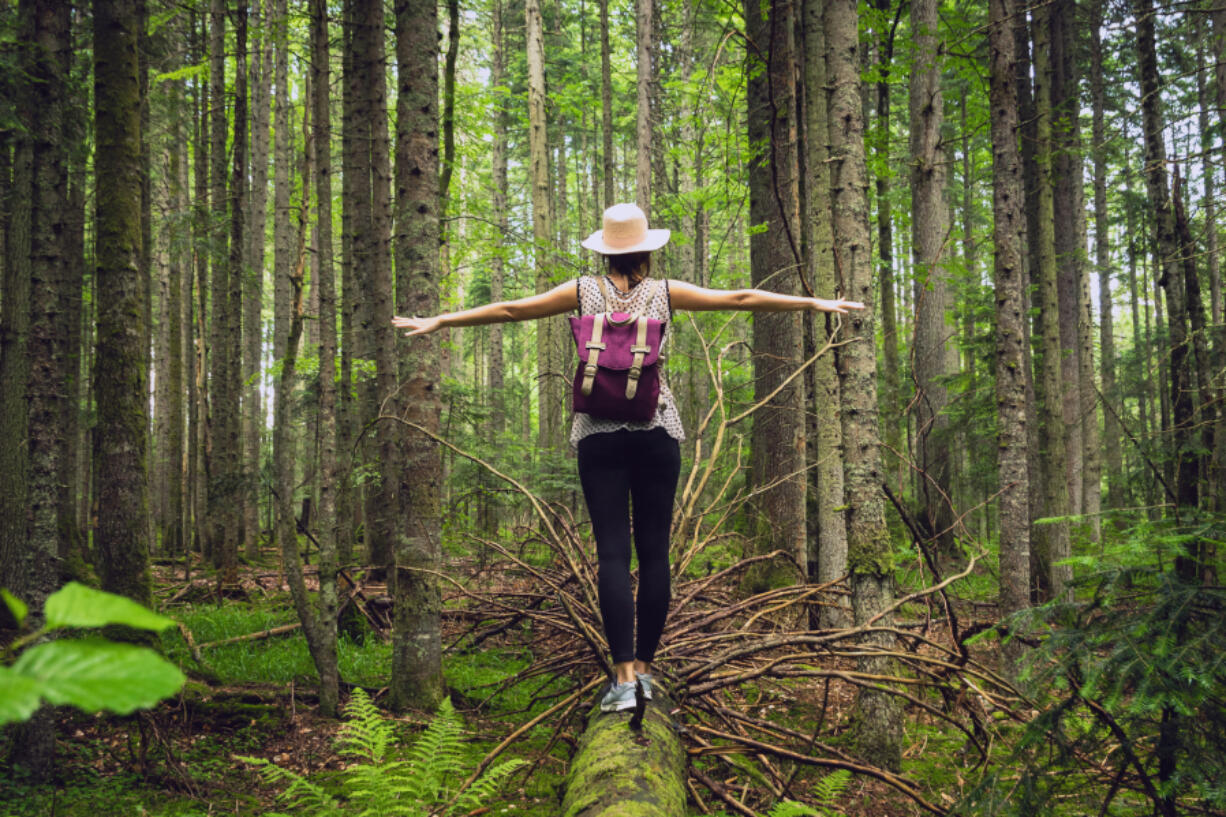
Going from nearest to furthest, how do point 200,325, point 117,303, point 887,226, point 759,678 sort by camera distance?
point 759,678 → point 117,303 → point 200,325 → point 887,226

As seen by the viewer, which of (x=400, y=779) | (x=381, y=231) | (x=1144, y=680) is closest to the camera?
(x=1144, y=680)

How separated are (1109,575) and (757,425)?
537cm

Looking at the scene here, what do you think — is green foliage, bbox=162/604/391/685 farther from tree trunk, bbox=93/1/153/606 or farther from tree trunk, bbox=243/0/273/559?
tree trunk, bbox=243/0/273/559

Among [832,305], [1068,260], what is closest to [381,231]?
[832,305]

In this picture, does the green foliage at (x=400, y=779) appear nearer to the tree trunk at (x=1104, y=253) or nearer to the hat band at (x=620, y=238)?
the hat band at (x=620, y=238)

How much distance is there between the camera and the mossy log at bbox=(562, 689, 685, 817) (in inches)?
95.7

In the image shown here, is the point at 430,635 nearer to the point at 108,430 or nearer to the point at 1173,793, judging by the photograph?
the point at 108,430

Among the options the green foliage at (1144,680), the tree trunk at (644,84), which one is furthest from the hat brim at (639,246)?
the tree trunk at (644,84)

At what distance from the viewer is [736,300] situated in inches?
144

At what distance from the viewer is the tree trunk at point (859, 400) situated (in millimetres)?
4371

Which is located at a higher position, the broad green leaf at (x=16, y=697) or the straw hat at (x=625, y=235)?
the straw hat at (x=625, y=235)

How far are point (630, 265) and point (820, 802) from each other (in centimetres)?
311

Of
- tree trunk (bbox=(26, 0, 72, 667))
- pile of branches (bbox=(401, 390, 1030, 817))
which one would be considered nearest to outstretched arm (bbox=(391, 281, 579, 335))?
pile of branches (bbox=(401, 390, 1030, 817))

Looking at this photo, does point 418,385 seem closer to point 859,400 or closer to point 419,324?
point 419,324
